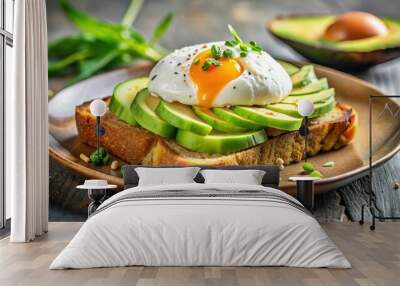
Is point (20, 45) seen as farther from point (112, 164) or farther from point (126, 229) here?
point (126, 229)

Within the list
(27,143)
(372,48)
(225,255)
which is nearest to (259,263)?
(225,255)

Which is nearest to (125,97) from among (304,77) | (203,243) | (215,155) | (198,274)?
(215,155)

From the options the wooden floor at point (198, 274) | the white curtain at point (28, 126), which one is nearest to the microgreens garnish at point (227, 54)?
the white curtain at point (28, 126)

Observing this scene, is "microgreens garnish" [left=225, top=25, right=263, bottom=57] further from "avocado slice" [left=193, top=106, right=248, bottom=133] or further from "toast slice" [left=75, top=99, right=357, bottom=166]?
"toast slice" [left=75, top=99, right=357, bottom=166]

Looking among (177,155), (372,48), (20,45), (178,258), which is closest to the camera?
(178,258)

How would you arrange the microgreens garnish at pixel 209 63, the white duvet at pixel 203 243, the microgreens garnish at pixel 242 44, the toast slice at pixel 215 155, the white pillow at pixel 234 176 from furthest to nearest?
the microgreens garnish at pixel 242 44 → the toast slice at pixel 215 155 → the microgreens garnish at pixel 209 63 → the white pillow at pixel 234 176 → the white duvet at pixel 203 243

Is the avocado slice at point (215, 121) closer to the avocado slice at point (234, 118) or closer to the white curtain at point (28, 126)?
the avocado slice at point (234, 118)
